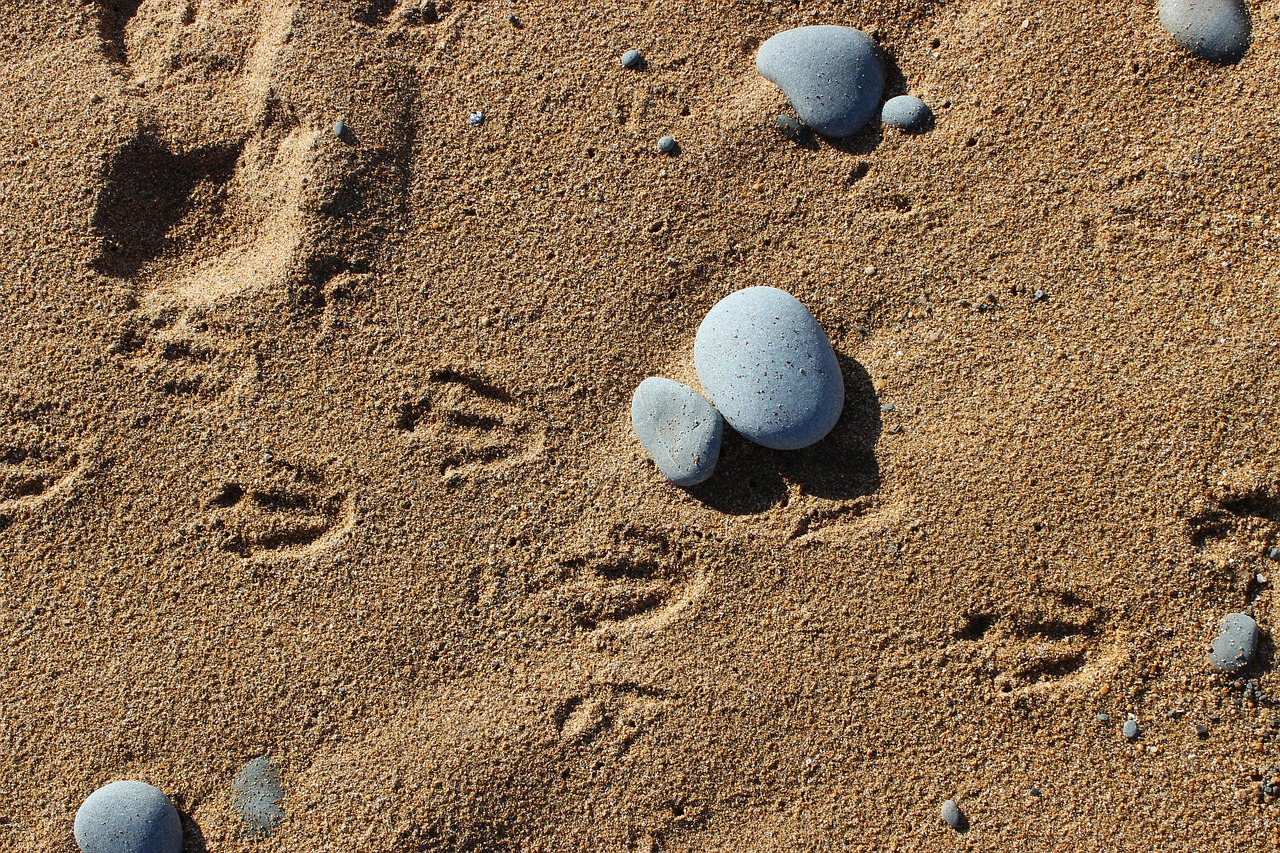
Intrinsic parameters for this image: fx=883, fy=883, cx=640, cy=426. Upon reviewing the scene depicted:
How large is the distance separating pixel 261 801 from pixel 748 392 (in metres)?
1.50

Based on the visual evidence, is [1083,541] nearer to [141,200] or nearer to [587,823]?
[587,823]

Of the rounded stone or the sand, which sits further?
the rounded stone

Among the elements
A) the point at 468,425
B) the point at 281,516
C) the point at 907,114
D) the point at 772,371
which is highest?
the point at 907,114

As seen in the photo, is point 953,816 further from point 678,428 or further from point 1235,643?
point 678,428

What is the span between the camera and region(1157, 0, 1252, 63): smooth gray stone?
210 cm

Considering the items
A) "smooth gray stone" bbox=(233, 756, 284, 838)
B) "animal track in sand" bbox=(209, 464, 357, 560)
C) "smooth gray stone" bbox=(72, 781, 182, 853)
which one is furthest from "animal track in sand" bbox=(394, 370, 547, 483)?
"smooth gray stone" bbox=(72, 781, 182, 853)

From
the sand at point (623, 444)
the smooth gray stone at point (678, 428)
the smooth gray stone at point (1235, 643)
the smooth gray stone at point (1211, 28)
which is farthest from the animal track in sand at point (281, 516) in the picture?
→ the smooth gray stone at point (1211, 28)

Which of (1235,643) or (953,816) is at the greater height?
(1235,643)

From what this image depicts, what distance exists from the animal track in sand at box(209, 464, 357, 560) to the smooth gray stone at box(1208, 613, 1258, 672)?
2.04m

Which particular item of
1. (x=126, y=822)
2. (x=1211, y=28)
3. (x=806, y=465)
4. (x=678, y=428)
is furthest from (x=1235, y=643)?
(x=126, y=822)

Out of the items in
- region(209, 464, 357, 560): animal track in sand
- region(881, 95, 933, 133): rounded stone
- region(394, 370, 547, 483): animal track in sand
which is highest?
region(881, 95, 933, 133): rounded stone

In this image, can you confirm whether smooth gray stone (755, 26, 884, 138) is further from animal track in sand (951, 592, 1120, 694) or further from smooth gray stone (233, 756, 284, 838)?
smooth gray stone (233, 756, 284, 838)

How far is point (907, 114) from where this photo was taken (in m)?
2.16

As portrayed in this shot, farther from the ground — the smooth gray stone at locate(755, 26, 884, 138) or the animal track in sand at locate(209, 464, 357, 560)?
the smooth gray stone at locate(755, 26, 884, 138)
